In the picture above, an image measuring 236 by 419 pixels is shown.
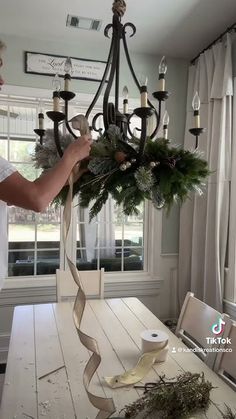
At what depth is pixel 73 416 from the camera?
1.07m

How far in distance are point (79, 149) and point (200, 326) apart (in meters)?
1.23

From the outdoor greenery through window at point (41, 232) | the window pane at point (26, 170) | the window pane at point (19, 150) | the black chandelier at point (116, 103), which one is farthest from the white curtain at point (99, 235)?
the black chandelier at point (116, 103)

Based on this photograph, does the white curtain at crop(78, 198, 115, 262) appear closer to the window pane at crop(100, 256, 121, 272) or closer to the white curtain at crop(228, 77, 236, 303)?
the window pane at crop(100, 256, 121, 272)

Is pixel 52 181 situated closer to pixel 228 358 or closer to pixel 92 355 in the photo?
pixel 92 355

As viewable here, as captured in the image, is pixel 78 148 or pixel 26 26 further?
pixel 26 26

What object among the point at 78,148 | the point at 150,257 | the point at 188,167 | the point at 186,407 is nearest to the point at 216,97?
the point at 150,257

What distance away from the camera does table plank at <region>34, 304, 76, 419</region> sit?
3.62ft

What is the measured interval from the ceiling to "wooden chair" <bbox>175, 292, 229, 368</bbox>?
6.56 feet

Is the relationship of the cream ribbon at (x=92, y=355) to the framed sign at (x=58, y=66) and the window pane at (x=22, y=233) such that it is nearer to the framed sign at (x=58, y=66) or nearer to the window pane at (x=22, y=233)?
the window pane at (x=22, y=233)

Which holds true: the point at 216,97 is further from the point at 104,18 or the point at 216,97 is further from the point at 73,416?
the point at 73,416

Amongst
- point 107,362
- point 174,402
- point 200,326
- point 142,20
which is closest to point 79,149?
point 174,402

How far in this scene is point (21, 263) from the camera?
9.43ft

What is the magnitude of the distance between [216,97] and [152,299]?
190cm

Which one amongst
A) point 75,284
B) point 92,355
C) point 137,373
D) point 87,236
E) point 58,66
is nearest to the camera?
point 92,355
